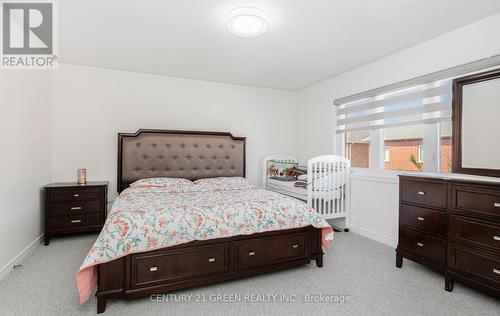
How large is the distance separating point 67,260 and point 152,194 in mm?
1026

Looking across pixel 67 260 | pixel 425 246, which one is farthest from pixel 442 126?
pixel 67 260

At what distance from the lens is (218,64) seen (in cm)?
341

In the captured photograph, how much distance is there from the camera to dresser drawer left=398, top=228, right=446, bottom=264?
6.93 ft

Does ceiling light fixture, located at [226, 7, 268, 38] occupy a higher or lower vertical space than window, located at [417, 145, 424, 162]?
higher

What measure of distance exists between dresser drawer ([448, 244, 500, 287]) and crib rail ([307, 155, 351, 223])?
1514mm

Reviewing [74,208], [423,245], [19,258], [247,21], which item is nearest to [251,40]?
[247,21]

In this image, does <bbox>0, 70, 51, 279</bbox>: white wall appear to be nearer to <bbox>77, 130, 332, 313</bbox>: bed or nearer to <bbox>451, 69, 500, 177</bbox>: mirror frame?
<bbox>77, 130, 332, 313</bbox>: bed

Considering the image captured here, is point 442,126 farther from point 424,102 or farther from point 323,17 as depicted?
point 323,17

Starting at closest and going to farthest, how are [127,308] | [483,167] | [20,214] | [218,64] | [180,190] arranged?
[127,308], [483,167], [20,214], [180,190], [218,64]

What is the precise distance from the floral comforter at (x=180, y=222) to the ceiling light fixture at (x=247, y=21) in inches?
62.6

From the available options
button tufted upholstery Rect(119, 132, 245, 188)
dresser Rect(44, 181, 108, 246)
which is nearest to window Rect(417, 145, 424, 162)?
button tufted upholstery Rect(119, 132, 245, 188)

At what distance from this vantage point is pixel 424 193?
2.25 metres

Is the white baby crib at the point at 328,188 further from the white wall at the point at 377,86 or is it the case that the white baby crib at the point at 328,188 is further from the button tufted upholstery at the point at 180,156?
the button tufted upholstery at the point at 180,156

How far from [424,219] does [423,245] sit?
24cm
